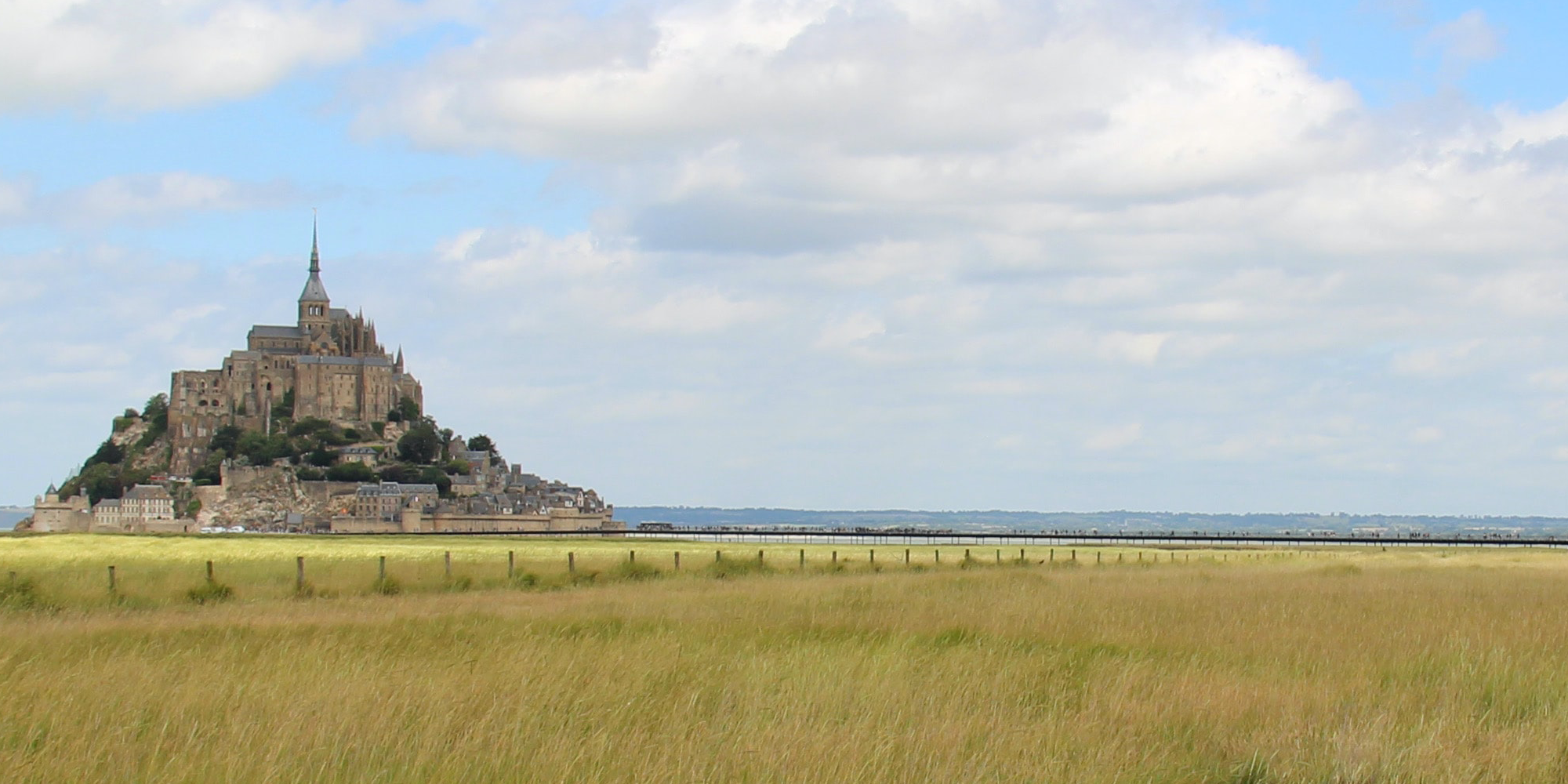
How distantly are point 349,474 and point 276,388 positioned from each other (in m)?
24.6

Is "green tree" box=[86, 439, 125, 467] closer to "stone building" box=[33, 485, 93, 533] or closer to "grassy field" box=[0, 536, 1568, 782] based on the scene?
"stone building" box=[33, 485, 93, 533]

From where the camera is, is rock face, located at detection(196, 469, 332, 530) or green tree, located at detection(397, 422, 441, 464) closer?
rock face, located at detection(196, 469, 332, 530)

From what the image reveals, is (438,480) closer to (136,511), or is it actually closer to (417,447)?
(417,447)

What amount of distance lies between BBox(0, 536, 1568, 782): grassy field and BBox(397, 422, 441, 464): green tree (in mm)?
165104

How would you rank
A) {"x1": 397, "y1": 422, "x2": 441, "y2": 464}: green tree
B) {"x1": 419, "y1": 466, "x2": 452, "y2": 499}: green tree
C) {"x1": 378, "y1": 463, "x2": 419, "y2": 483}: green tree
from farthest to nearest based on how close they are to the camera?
1. {"x1": 397, "y1": 422, "x2": 441, "y2": 464}: green tree
2. {"x1": 378, "y1": 463, "x2": 419, "y2": 483}: green tree
3. {"x1": 419, "y1": 466, "x2": 452, "y2": 499}: green tree

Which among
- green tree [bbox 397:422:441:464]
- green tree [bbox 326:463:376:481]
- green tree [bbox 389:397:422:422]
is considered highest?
green tree [bbox 389:397:422:422]

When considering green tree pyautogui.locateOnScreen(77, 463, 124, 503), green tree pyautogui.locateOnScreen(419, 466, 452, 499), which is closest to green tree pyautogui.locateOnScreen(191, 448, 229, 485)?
green tree pyautogui.locateOnScreen(77, 463, 124, 503)

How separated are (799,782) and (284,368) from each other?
193402 mm

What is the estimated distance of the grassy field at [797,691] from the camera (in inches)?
354

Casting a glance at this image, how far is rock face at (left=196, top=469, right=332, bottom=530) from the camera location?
164m

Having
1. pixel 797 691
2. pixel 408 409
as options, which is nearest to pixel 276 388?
pixel 408 409

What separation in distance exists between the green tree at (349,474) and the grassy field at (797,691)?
6086 inches

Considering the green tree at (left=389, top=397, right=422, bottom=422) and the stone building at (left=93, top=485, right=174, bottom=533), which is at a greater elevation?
the green tree at (left=389, top=397, right=422, bottom=422)

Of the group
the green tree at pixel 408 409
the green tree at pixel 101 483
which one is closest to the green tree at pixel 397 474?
the green tree at pixel 408 409
